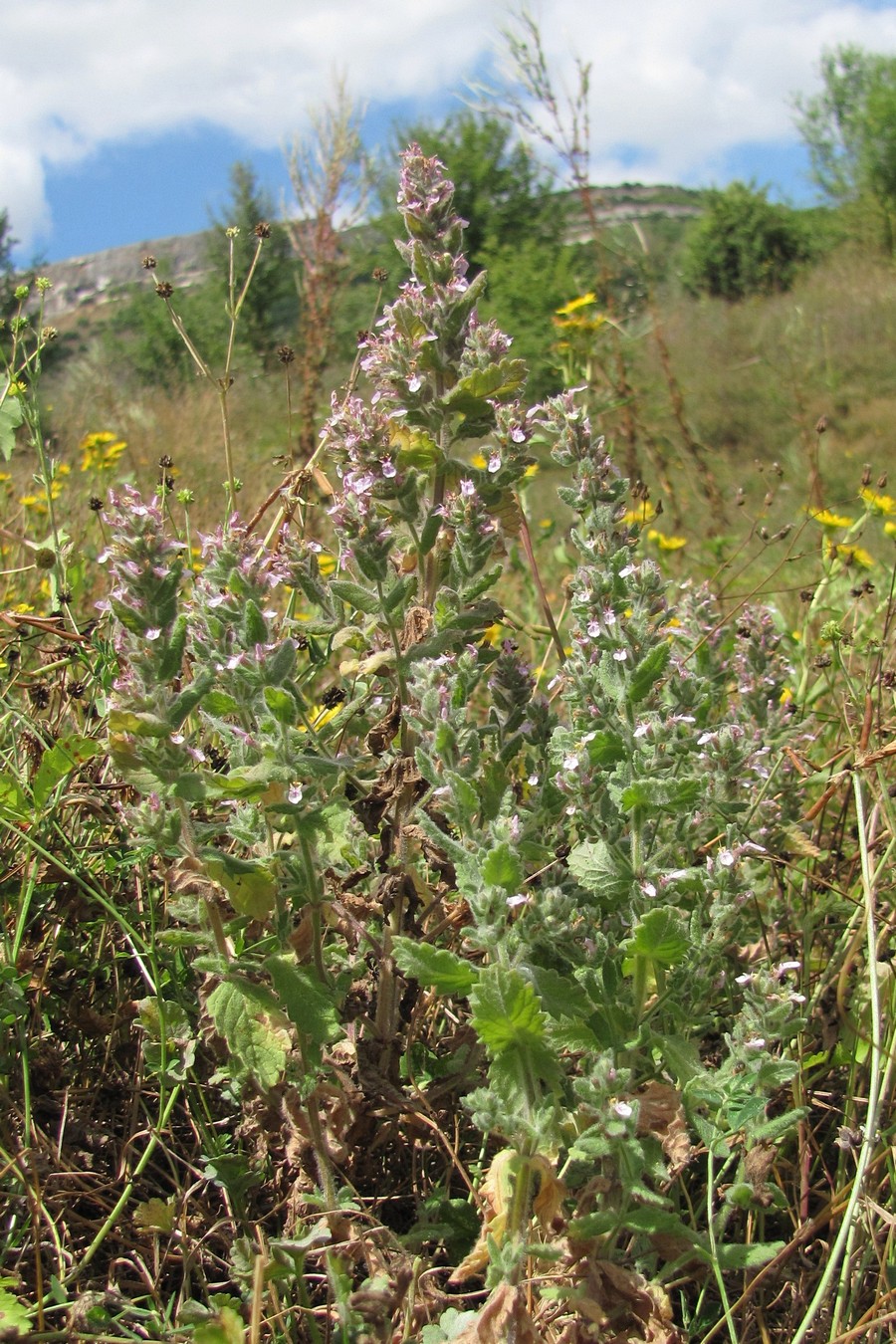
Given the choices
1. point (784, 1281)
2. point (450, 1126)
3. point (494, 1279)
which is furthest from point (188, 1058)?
point (784, 1281)

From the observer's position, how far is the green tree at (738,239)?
99.0 feet

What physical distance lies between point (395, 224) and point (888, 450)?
85.8 ft

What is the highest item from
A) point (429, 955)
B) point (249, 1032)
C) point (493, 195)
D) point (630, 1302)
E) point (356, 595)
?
point (493, 195)

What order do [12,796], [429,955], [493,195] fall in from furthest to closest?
[493,195]
[12,796]
[429,955]

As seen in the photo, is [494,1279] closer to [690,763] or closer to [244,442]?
[690,763]

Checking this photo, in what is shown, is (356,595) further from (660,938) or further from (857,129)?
(857,129)

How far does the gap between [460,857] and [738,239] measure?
3283 cm

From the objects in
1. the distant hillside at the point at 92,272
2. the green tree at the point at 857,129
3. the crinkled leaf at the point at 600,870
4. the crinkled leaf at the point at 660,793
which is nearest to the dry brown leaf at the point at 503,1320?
the crinkled leaf at the point at 600,870

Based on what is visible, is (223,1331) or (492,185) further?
(492,185)

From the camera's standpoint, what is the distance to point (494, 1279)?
1.30 metres

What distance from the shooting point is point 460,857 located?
1396mm

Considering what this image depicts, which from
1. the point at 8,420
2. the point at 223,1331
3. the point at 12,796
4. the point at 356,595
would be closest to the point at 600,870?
the point at 356,595

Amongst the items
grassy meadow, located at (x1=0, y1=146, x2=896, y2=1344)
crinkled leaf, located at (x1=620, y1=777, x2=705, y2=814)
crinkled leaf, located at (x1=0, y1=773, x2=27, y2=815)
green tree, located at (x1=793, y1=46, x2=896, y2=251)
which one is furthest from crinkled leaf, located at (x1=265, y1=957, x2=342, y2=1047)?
green tree, located at (x1=793, y1=46, x2=896, y2=251)

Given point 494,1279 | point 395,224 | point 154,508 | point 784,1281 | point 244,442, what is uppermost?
point 395,224
